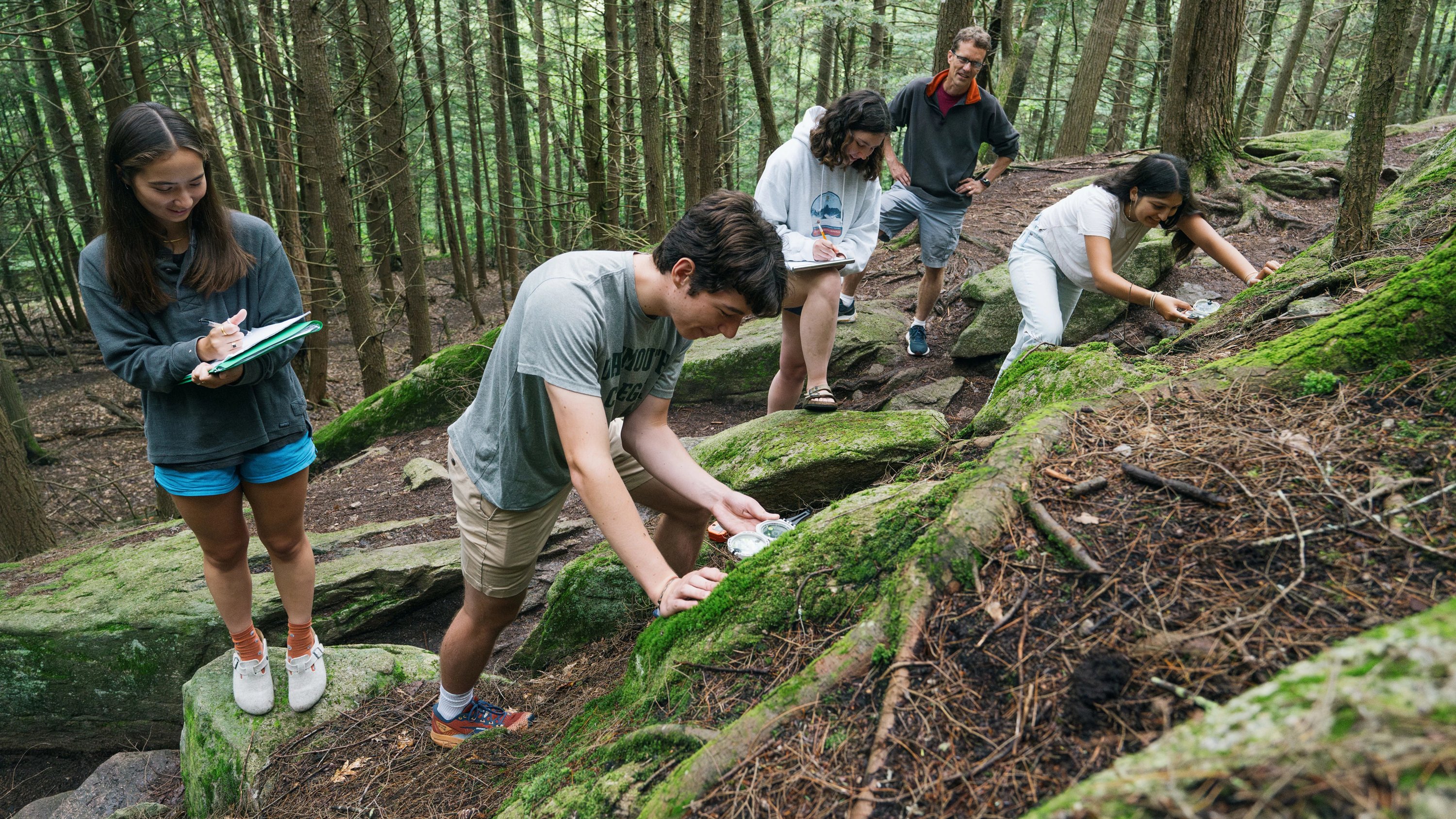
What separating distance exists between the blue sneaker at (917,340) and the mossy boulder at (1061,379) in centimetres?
295

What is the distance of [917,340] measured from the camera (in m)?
6.81

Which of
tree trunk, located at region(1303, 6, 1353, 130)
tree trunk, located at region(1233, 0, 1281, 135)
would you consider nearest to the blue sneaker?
tree trunk, located at region(1233, 0, 1281, 135)

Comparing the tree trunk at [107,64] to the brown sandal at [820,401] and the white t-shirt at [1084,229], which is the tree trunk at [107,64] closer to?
the brown sandal at [820,401]

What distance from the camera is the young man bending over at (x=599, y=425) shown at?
2.31 metres

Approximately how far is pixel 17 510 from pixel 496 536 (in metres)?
6.90

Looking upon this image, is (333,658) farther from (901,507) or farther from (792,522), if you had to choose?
(901,507)

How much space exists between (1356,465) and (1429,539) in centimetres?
36

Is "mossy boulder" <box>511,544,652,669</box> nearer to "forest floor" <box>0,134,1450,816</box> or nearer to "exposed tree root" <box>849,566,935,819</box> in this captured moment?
"forest floor" <box>0,134,1450,816</box>

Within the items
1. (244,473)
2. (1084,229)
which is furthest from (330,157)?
(1084,229)

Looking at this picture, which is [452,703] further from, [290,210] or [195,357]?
[290,210]

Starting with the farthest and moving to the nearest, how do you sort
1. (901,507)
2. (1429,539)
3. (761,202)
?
(761,202) → (901,507) → (1429,539)

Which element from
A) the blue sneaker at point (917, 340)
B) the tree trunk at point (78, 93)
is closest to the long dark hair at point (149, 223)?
the blue sneaker at point (917, 340)

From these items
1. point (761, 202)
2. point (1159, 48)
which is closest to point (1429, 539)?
point (761, 202)

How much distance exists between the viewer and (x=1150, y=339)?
6195mm
